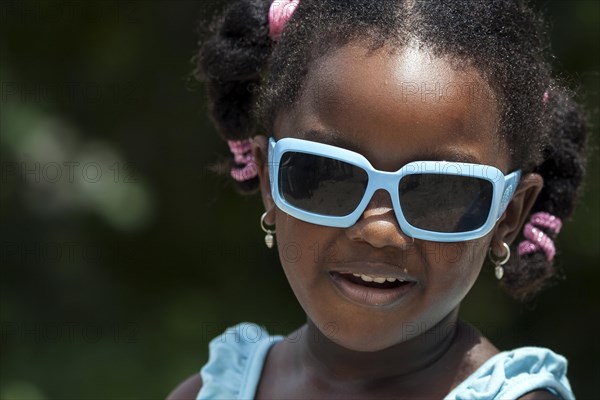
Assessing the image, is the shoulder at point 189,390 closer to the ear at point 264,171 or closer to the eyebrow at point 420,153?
the ear at point 264,171

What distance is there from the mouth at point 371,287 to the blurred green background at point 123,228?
1679 mm

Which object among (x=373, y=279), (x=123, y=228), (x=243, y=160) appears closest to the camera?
(x=373, y=279)

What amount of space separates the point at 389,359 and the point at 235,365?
0.42 metres

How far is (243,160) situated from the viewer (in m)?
2.51

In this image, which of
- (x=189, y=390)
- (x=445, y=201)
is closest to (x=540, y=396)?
(x=445, y=201)

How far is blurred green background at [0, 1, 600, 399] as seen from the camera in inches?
146

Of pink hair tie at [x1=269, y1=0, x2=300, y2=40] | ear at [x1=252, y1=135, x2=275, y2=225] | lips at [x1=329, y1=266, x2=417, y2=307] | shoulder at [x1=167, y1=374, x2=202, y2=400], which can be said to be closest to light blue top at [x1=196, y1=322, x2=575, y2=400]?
shoulder at [x1=167, y1=374, x2=202, y2=400]

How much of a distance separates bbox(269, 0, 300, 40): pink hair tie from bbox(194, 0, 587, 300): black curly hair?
0.03 m

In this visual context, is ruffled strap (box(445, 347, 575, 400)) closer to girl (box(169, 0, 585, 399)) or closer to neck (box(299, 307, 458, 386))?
girl (box(169, 0, 585, 399))

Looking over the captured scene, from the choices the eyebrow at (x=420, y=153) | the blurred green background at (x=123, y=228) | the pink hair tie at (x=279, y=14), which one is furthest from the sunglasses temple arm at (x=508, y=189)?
the blurred green background at (x=123, y=228)

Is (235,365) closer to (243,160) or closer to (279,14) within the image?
(243,160)

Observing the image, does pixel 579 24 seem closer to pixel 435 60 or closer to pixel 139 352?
pixel 435 60

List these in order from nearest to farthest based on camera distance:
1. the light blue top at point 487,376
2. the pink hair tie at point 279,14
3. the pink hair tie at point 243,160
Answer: the light blue top at point 487,376 < the pink hair tie at point 279,14 < the pink hair tie at point 243,160

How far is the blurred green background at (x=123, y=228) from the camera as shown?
3.70 m
